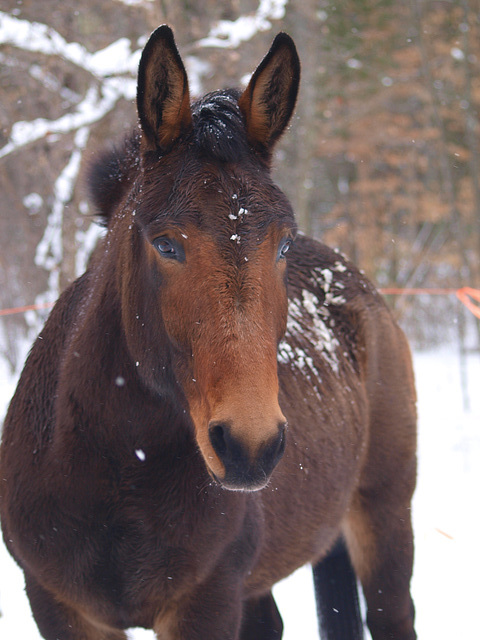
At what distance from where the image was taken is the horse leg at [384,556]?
353 centimetres

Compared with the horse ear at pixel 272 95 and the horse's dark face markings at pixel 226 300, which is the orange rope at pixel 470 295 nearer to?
the horse ear at pixel 272 95

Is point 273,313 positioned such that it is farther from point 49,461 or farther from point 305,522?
point 305,522

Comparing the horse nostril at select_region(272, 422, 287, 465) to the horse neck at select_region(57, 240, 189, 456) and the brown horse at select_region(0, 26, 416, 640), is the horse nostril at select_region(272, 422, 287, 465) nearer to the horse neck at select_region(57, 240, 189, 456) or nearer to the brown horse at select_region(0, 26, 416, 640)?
the brown horse at select_region(0, 26, 416, 640)

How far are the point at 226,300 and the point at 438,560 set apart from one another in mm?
4225

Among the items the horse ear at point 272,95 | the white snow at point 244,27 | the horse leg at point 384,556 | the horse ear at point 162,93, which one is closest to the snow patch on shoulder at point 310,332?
the horse leg at point 384,556

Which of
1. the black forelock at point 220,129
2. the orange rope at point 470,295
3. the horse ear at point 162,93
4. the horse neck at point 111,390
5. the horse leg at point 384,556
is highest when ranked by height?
the horse ear at point 162,93

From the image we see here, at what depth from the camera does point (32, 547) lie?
2207 mm

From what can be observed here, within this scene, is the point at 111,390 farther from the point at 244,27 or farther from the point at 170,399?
the point at 244,27

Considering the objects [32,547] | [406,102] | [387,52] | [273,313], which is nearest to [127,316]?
[273,313]

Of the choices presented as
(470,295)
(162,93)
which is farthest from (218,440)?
(470,295)

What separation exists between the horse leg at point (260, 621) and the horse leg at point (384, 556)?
58 centimetres

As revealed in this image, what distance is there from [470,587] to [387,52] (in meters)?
13.8

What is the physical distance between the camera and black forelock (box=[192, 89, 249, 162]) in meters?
1.98

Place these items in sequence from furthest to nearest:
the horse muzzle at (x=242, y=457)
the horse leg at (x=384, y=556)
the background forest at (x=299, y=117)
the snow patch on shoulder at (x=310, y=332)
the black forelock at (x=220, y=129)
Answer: the background forest at (x=299, y=117)
the horse leg at (x=384, y=556)
the snow patch on shoulder at (x=310, y=332)
the black forelock at (x=220, y=129)
the horse muzzle at (x=242, y=457)
